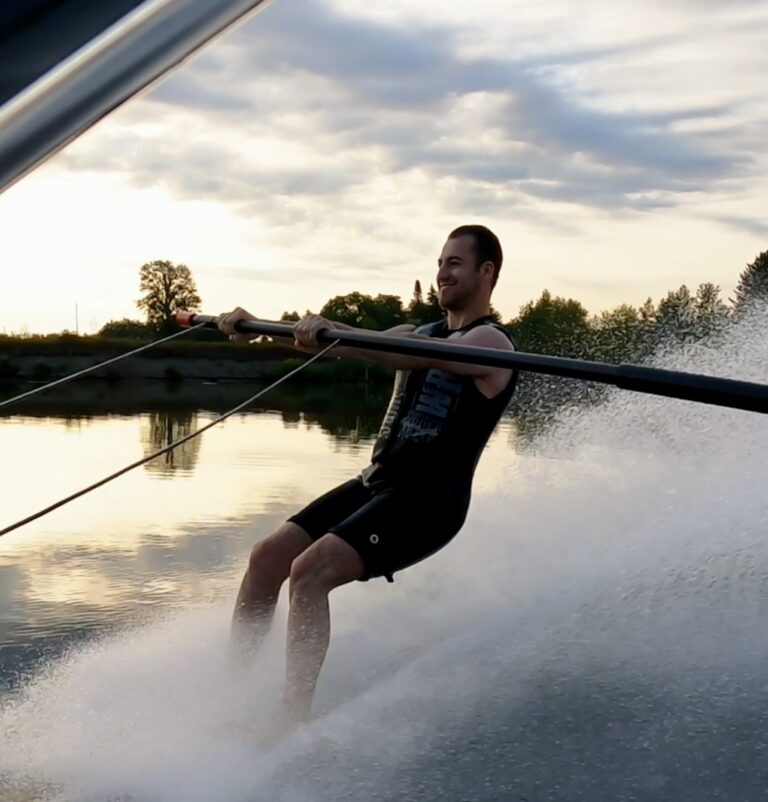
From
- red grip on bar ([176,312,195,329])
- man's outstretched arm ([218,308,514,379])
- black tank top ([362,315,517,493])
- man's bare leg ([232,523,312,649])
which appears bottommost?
man's bare leg ([232,523,312,649])

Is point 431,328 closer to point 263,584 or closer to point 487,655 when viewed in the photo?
point 263,584

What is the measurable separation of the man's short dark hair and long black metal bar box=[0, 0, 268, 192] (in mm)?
2499

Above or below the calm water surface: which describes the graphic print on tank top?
above

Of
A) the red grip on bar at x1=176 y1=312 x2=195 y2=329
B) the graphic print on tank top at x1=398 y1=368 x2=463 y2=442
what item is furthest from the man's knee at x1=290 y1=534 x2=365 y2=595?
the red grip on bar at x1=176 y1=312 x2=195 y2=329

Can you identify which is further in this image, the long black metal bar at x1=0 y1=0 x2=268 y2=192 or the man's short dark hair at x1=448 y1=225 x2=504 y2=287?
the man's short dark hair at x1=448 y1=225 x2=504 y2=287

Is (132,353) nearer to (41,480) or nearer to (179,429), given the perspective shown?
(41,480)

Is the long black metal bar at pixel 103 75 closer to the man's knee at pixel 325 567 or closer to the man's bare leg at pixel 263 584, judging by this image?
the man's knee at pixel 325 567

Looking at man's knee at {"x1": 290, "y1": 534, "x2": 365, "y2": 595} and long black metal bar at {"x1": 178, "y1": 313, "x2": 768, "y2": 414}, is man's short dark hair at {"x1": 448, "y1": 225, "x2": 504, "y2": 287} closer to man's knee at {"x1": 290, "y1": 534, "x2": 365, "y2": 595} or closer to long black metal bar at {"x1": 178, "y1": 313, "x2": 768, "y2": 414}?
long black metal bar at {"x1": 178, "y1": 313, "x2": 768, "y2": 414}

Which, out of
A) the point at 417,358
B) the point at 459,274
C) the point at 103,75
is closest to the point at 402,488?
the point at 417,358

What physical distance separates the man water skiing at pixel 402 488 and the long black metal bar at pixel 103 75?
207 cm

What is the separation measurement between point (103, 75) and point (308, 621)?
7.65ft

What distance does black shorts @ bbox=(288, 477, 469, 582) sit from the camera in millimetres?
2701

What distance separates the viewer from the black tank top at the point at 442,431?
2.82 m

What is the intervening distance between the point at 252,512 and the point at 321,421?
30.4ft
